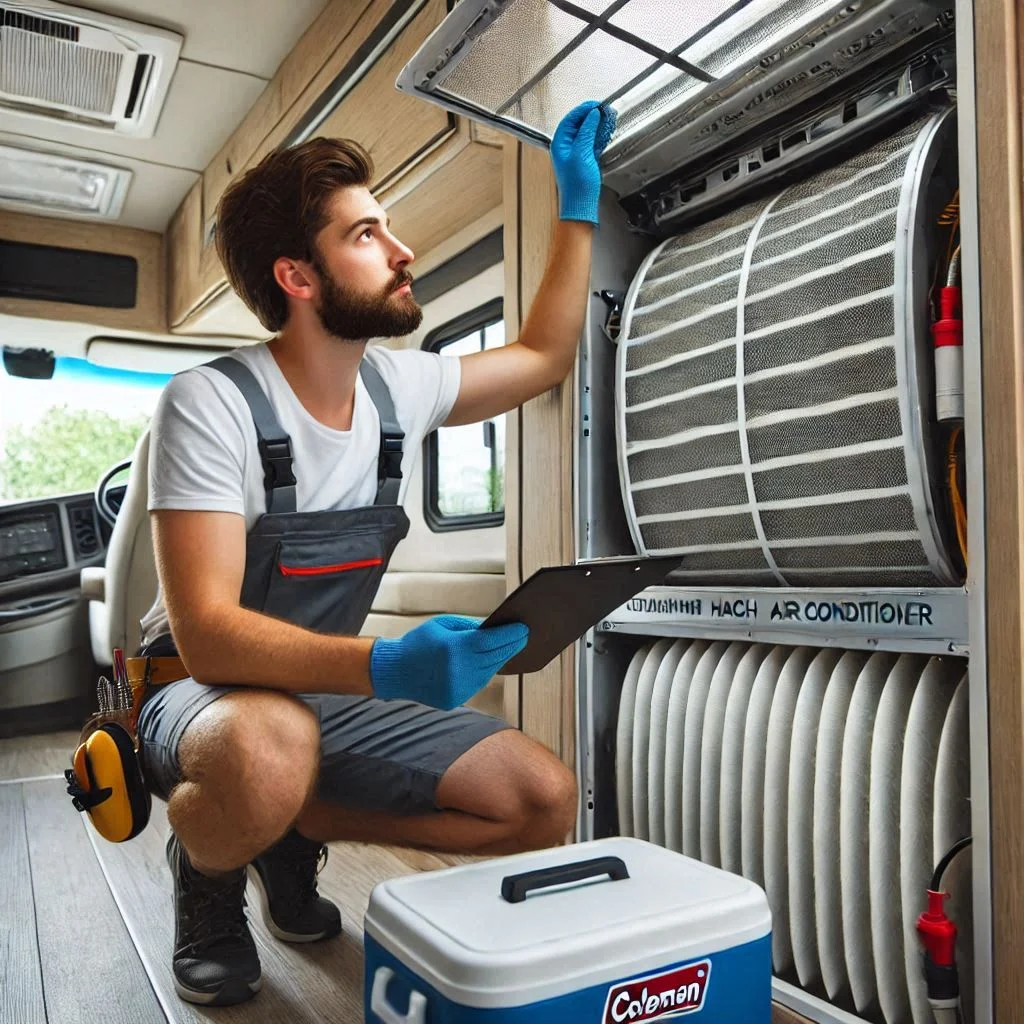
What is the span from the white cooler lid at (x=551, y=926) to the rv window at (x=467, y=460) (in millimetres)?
1706

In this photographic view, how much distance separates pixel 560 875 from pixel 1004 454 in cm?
71

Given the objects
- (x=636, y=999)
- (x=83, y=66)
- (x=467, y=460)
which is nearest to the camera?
(x=636, y=999)

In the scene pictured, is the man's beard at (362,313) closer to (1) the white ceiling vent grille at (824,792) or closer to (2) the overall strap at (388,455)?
(2) the overall strap at (388,455)

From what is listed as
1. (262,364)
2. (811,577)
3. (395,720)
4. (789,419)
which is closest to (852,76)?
(789,419)

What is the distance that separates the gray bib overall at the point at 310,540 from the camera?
5.47ft

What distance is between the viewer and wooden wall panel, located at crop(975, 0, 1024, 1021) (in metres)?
1.02

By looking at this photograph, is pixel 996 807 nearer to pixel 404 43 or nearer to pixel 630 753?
pixel 630 753

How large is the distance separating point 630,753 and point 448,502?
66.8 inches

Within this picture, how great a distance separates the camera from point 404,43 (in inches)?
84.3

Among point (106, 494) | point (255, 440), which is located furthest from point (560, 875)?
point (106, 494)

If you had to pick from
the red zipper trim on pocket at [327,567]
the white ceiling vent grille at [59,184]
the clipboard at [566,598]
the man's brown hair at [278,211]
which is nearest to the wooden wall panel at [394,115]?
the man's brown hair at [278,211]

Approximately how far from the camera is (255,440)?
65.7 inches

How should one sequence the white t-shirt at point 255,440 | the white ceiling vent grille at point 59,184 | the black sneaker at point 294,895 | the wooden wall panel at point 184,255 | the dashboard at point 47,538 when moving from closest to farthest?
the white t-shirt at point 255,440 → the black sneaker at point 294,895 → the white ceiling vent grille at point 59,184 → the wooden wall panel at point 184,255 → the dashboard at point 47,538

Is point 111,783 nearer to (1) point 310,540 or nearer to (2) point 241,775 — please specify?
(2) point 241,775
